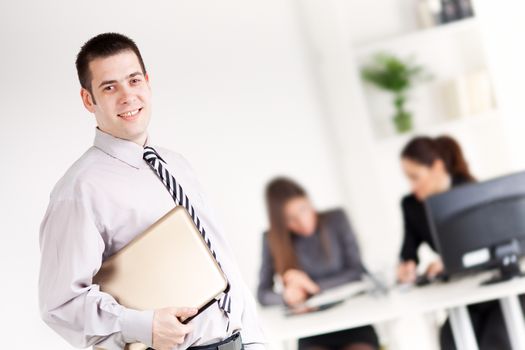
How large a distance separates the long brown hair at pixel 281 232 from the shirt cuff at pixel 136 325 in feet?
8.19

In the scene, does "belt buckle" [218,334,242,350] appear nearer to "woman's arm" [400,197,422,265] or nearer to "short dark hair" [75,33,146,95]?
"short dark hair" [75,33,146,95]

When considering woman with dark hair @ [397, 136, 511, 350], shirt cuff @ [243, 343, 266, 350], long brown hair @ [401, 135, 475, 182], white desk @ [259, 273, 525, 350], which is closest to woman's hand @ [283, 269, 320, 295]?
white desk @ [259, 273, 525, 350]

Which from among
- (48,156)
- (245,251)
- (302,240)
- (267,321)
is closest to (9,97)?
(48,156)

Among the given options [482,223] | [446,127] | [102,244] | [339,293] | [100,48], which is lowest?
[339,293]

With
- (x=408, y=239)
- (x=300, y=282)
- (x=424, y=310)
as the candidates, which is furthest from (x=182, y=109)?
(x=424, y=310)

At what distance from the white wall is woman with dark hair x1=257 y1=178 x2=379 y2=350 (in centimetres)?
56

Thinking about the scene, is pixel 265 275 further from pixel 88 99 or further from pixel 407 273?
pixel 88 99

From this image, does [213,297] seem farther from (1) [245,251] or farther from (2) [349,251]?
(1) [245,251]

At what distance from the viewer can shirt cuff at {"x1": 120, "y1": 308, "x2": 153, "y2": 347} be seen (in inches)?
68.7

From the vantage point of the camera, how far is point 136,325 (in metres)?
1.75

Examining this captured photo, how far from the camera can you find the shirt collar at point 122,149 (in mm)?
1903

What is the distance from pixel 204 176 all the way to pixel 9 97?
2.30m

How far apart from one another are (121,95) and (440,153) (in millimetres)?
2547

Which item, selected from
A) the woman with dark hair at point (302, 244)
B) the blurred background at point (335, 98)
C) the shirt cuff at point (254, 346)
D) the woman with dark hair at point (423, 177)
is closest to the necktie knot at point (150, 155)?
the shirt cuff at point (254, 346)
